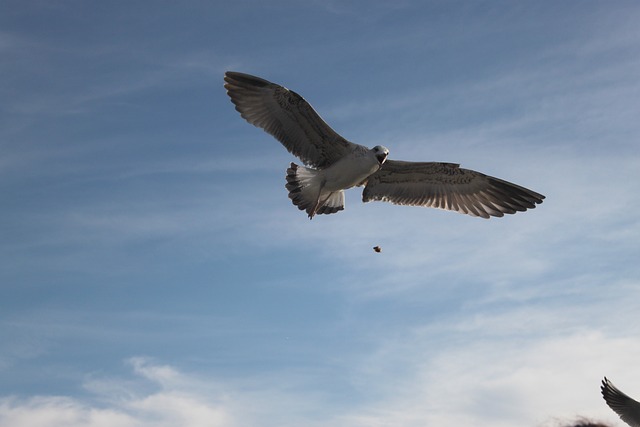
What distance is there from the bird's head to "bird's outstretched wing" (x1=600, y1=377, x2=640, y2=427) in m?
6.80

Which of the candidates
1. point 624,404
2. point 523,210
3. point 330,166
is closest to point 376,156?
point 330,166

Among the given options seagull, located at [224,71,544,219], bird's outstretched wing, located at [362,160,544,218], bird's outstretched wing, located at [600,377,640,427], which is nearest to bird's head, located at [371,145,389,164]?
seagull, located at [224,71,544,219]

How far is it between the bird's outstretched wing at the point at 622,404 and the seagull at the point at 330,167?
4.22m

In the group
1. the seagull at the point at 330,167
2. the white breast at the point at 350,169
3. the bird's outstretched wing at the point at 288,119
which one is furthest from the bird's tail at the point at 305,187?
the bird's outstretched wing at the point at 288,119

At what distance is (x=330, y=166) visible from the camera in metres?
17.7

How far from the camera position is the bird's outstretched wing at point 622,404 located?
58.9 feet

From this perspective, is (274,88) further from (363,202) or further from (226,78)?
(363,202)

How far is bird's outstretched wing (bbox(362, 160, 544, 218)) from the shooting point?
1848 cm

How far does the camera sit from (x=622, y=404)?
60.2 feet

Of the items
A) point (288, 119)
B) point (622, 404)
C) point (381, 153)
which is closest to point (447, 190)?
point (381, 153)

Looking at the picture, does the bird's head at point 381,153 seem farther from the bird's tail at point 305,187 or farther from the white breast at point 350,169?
the bird's tail at point 305,187

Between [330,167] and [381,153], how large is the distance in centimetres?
110

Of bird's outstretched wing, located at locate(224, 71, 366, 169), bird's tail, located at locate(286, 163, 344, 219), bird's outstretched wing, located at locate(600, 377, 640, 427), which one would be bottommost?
bird's outstretched wing, located at locate(600, 377, 640, 427)

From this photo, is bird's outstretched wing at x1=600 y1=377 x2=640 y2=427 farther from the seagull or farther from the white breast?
the white breast
